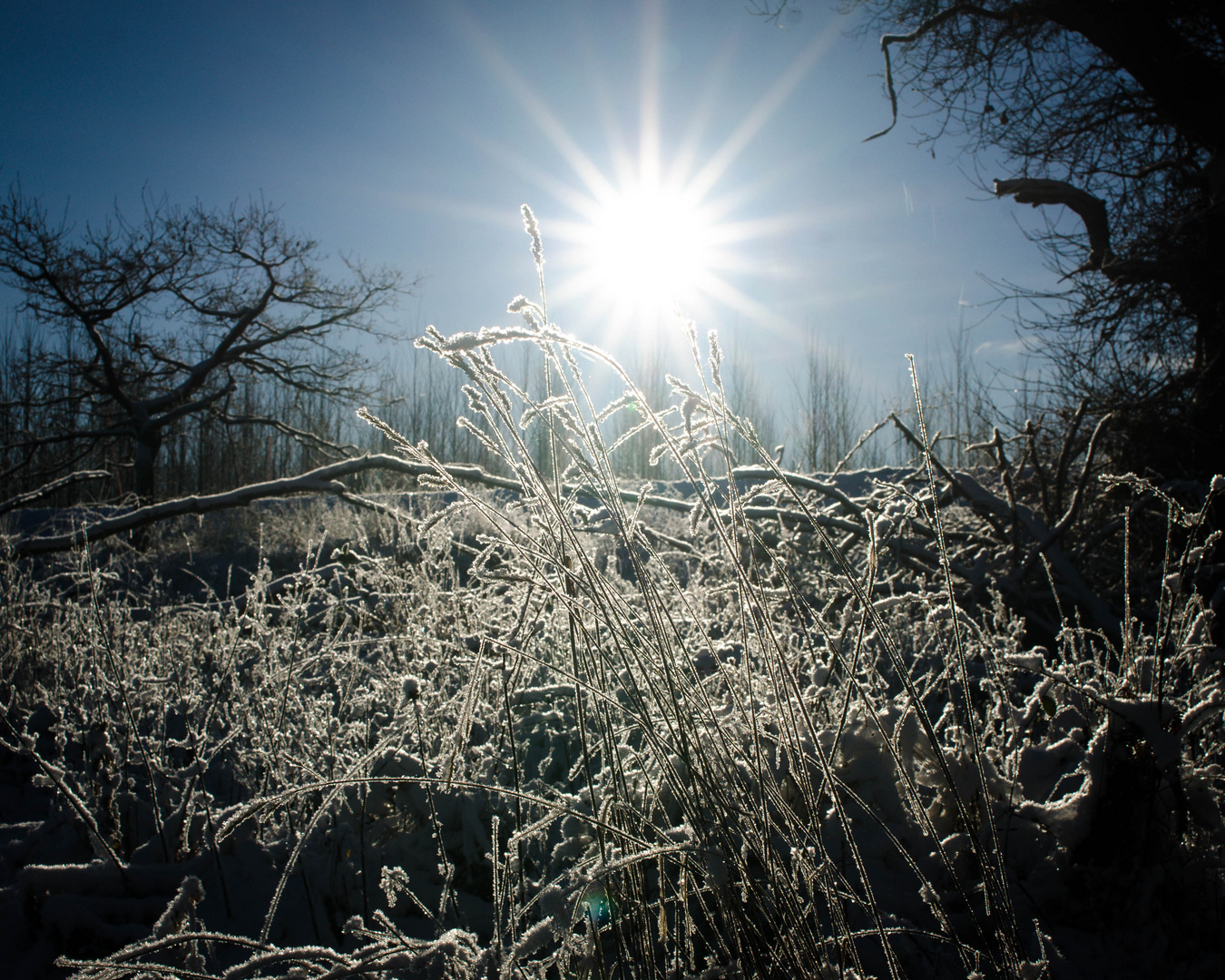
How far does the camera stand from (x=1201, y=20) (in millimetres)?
3906

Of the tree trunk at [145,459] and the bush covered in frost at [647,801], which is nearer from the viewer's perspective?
the bush covered in frost at [647,801]

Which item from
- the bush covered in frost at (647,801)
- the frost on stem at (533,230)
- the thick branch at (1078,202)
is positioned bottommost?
the bush covered in frost at (647,801)

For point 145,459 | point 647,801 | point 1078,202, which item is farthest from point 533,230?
point 145,459

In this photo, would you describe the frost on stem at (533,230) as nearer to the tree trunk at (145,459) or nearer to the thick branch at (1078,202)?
the thick branch at (1078,202)

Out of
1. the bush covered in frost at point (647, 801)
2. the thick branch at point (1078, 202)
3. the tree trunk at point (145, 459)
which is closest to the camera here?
the bush covered in frost at point (647, 801)

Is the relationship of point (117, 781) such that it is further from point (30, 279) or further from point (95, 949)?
point (30, 279)

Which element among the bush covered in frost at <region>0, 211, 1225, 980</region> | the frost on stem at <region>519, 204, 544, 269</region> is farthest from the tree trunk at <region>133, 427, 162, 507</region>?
the frost on stem at <region>519, 204, 544, 269</region>

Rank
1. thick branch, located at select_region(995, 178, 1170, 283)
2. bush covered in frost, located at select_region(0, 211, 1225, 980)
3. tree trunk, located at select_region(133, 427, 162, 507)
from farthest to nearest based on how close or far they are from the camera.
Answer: tree trunk, located at select_region(133, 427, 162, 507)
thick branch, located at select_region(995, 178, 1170, 283)
bush covered in frost, located at select_region(0, 211, 1225, 980)

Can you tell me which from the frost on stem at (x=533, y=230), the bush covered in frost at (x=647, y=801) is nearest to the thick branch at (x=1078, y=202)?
the bush covered in frost at (x=647, y=801)

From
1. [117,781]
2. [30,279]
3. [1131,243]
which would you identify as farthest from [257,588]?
[30,279]

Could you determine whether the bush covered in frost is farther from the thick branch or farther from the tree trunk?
the tree trunk

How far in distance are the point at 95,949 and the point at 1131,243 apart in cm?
547

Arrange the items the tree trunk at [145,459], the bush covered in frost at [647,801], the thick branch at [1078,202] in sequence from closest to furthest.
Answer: the bush covered in frost at [647,801]
the thick branch at [1078,202]
the tree trunk at [145,459]

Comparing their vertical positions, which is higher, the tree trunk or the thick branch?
the tree trunk
